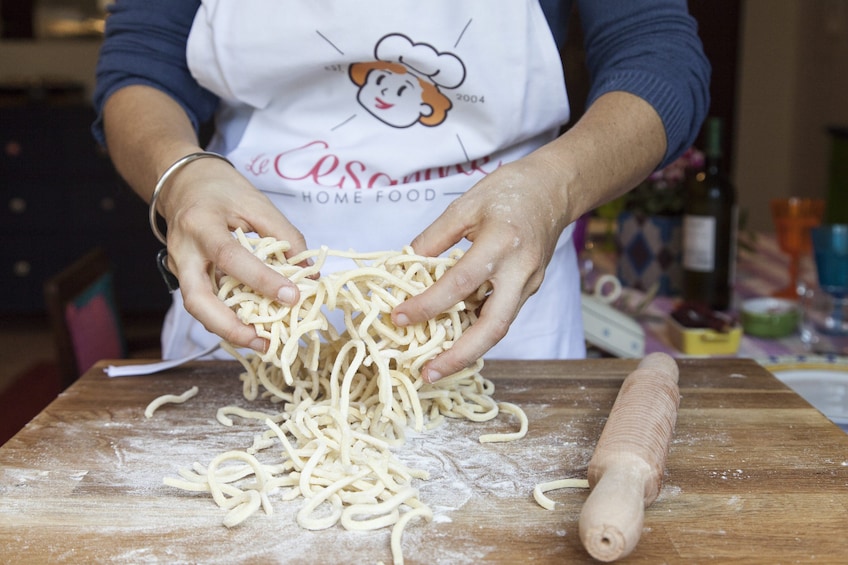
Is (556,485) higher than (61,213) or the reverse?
higher

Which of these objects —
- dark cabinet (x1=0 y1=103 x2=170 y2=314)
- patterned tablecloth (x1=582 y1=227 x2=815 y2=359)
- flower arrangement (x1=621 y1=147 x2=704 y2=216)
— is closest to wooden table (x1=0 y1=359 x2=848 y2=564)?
patterned tablecloth (x1=582 y1=227 x2=815 y2=359)

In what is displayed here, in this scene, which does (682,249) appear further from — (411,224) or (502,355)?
(411,224)

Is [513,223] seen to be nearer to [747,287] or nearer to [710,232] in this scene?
[710,232]

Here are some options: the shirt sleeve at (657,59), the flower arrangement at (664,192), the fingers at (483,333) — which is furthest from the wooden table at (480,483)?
the flower arrangement at (664,192)

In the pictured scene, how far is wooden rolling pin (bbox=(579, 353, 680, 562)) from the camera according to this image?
0.74m

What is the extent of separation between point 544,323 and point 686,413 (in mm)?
324

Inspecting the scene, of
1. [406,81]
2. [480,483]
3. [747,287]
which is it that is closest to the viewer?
[480,483]

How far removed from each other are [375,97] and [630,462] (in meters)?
0.71

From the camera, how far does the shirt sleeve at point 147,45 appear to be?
1.37 metres

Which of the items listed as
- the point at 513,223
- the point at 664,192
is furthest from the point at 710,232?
the point at 513,223

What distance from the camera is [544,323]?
141cm

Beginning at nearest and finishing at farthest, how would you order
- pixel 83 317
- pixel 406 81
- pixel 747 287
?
pixel 406 81 → pixel 83 317 → pixel 747 287

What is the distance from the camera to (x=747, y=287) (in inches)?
90.7

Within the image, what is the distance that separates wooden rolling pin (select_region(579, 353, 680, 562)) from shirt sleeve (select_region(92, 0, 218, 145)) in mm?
870
